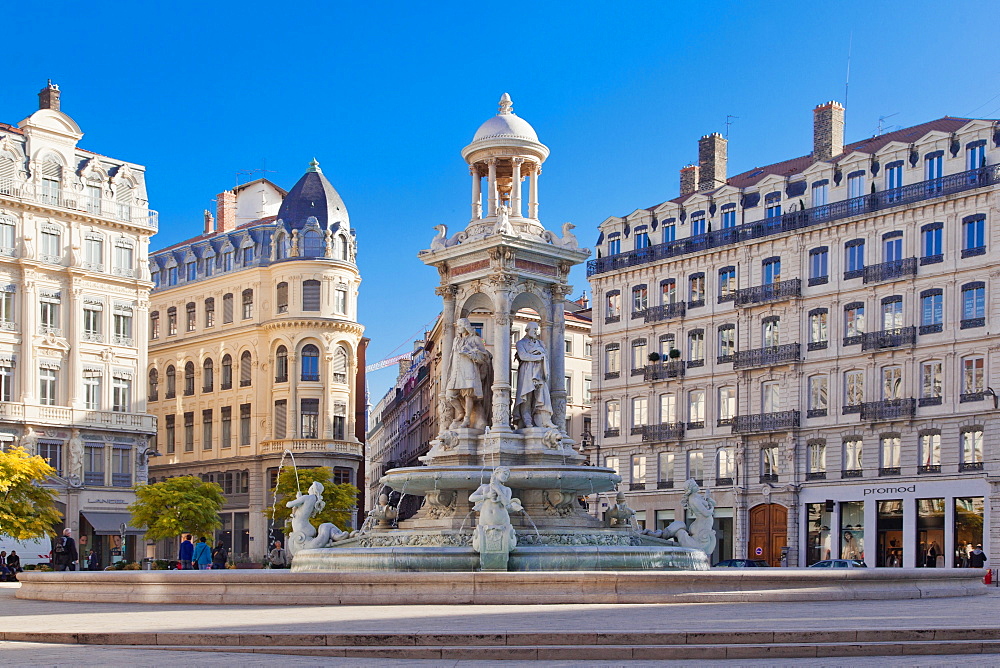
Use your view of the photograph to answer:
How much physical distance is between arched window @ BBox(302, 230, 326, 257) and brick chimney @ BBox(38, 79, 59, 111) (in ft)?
53.5

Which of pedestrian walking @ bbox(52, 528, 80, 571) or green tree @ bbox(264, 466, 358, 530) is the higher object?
green tree @ bbox(264, 466, 358, 530)

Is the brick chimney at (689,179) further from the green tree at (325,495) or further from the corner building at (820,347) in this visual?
the green tree at (325,495)

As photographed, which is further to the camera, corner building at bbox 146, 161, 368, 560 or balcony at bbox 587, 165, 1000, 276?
corner building at bbox 146, 161, 368, 560

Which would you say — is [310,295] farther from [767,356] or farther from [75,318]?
[767,356]

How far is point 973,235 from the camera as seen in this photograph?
6050cm

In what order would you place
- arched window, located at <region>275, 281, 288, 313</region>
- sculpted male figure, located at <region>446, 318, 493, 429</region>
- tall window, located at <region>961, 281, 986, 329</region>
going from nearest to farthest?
sculpted male figure, located at <region>446, 318, 493, 429</region> < tall window, located at <region>961, 281, 986, 329</region> < arched window, located at <region>275, 281, 288, 313</region>

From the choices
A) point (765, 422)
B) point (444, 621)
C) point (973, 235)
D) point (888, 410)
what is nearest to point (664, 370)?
point (765, 422)

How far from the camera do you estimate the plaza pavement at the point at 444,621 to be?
15.8 m

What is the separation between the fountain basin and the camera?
2742cm

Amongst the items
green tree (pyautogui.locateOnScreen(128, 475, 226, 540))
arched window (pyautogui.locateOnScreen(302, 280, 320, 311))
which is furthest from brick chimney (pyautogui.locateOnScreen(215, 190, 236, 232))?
green tree (pyautogui.locateOnScreen(128, 475, 226, 540))

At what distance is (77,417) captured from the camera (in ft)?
225

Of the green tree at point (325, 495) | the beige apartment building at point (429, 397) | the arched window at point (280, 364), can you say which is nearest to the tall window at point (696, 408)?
the beige apartment building at point (429, 397)

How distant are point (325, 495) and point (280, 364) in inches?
505

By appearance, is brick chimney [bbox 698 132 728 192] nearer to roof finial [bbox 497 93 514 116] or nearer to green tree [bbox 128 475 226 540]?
green tree [bbox 128 475 226 540]
